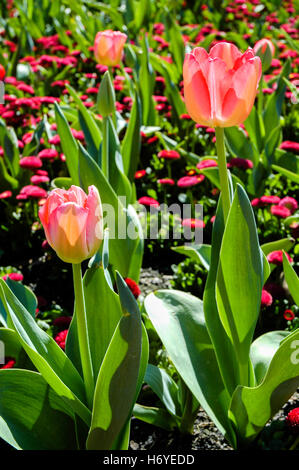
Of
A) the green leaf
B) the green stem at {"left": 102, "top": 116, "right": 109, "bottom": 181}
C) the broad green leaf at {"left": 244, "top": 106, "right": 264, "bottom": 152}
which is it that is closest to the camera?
the green stem at {"left": 102, "top": 116, "right": 109, "bottom": 181}

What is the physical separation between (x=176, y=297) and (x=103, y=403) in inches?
15.8

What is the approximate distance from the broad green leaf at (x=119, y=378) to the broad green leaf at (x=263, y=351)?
0.36m

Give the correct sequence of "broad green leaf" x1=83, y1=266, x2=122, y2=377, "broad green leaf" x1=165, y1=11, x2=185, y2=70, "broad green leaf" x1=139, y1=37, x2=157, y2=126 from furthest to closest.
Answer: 1. "broad green leaf" x1=165, y1=11, x2=185, y2=70
2. "broad green leaf" x1=139, y1=37, x2=157, y2=126
3. "broad green leaf" x1=83, y1=266, x2=122, y2=377

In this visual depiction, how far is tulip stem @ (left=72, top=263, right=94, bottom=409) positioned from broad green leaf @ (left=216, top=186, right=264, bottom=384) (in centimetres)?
27

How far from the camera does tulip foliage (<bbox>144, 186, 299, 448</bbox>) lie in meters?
1.09

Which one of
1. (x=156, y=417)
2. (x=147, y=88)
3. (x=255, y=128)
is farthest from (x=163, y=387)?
(x=147, y=88)

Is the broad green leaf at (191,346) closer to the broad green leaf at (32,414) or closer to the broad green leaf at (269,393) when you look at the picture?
the broad green leaf at (269,393)

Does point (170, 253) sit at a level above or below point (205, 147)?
below

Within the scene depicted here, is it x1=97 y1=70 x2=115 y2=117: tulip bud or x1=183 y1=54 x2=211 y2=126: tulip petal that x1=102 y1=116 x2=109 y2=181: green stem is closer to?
x1=97 y1=70 x2=115 y2=117: tulip bud

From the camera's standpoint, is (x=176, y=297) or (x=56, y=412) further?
(x=176, y=297)

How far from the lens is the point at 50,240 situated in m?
0.94

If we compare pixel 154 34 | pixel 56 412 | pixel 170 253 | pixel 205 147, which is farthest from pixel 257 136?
pixel 154 34

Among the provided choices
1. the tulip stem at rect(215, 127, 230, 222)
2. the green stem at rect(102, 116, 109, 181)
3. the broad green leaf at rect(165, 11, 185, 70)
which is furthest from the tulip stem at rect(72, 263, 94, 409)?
the broad green leaf at rect(165, 11, 185, 70)
